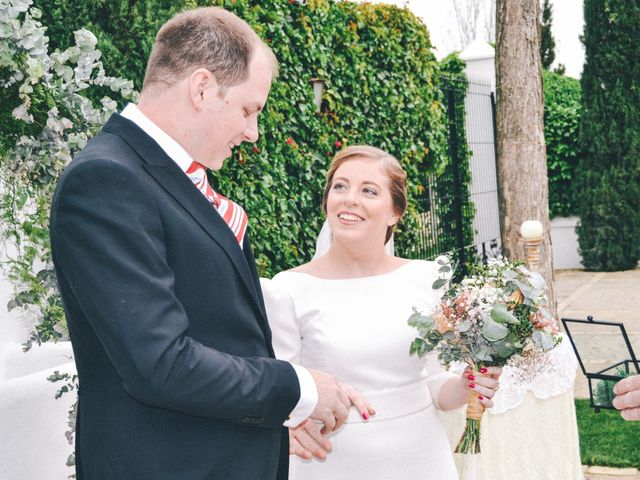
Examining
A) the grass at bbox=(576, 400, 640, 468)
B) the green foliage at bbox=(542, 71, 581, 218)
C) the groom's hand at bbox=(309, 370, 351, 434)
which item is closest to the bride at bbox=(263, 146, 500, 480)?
the groom's hand at bbox=(309, 370, 351, 434)

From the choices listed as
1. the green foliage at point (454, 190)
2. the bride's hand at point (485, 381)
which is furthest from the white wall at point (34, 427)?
the green foliage at point (454, 190)

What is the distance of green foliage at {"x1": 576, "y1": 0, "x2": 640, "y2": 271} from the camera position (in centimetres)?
1340

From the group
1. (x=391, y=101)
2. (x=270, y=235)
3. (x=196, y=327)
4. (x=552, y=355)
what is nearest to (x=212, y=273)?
(x=196, y=327)

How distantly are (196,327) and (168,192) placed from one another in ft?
0.97

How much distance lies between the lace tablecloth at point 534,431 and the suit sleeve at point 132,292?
2824mm

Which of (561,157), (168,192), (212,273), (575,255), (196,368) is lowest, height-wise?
(575,255)

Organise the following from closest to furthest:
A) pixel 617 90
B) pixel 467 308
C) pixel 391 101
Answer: pixel 467 308
pixel 391 101
pixel 617 90

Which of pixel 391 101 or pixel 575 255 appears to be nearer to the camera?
pixel 391 101

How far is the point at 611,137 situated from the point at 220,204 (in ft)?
42.3

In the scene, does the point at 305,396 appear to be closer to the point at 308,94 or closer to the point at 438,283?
the point at 438,283

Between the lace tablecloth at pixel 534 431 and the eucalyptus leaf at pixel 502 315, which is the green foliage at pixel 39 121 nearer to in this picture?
the eucalyptus leaf at pixel 502 315

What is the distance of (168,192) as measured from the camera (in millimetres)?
1635

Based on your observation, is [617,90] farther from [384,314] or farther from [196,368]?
[196,368]

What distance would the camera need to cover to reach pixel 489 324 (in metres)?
2.41
